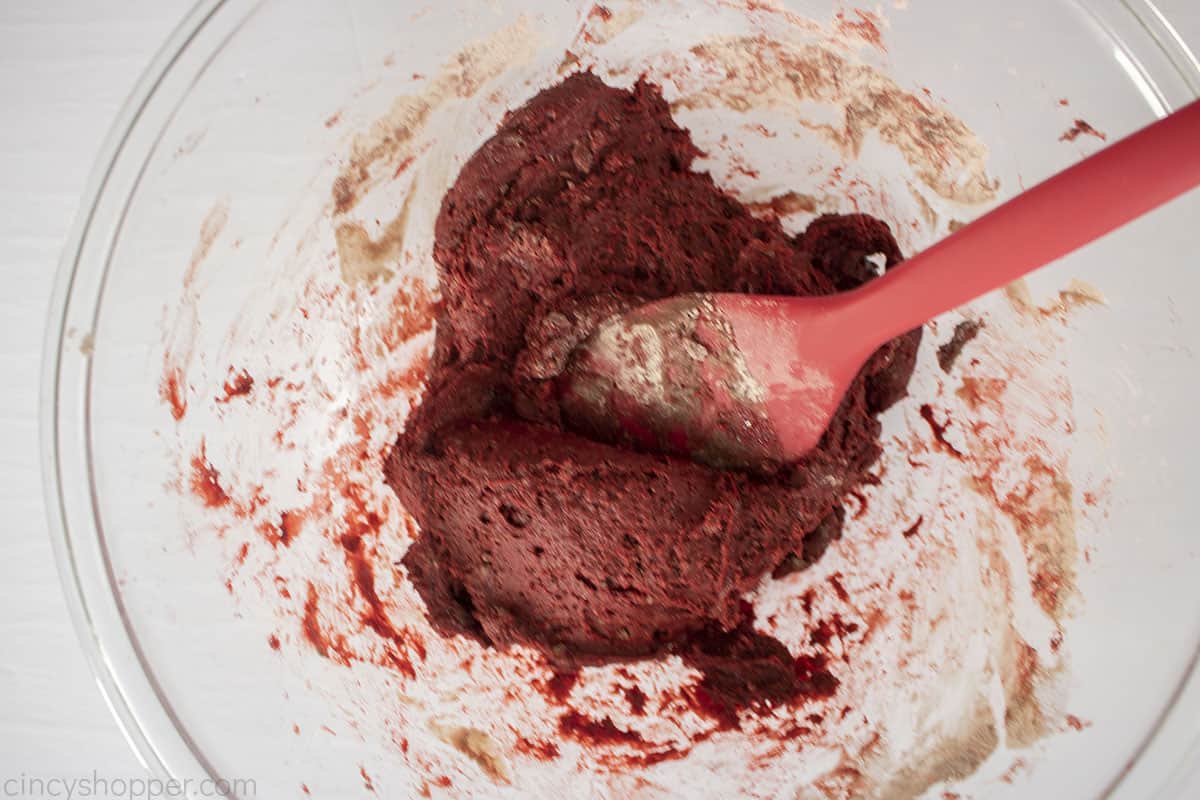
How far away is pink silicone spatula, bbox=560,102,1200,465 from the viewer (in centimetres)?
119

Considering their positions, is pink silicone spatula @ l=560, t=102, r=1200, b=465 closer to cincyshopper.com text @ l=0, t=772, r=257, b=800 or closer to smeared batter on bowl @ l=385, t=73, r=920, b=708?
smeared batter on bowl @ l=385, t=73, r=920, b=708

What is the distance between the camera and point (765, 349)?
61.6 inches

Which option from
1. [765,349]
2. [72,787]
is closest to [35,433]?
[72,787]

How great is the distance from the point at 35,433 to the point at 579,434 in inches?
63.4

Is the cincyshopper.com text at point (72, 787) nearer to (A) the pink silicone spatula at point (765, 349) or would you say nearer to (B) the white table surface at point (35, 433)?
(B) the white table surface at point (35, 433)

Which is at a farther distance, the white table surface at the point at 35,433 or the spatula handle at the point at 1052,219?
the white table surface at the point at 35,433

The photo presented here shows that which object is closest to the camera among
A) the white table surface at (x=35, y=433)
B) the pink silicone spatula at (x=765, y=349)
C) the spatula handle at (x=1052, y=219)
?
the spatula handle at (x=1052, y=219)

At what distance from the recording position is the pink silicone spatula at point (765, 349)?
1.19 m

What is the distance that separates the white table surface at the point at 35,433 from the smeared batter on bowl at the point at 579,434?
1.22 metres

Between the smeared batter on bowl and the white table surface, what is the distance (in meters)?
1.22

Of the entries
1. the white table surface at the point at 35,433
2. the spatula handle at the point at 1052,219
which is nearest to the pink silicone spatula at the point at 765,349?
the spatula handle at the point at 1052,219

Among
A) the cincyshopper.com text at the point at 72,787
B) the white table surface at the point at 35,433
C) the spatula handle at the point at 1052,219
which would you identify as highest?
the spatula handle at the point at 1052,219

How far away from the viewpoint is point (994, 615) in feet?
5.98

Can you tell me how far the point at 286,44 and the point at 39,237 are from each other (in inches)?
42.7
